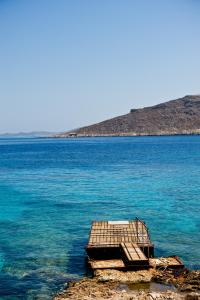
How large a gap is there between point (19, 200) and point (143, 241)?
26310 millimetres

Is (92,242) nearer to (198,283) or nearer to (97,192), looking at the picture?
(198,283)

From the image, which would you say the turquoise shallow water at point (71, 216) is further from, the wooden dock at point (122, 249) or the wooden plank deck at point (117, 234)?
the wooden plank deck at point (117, 234)

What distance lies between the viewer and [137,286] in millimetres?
23266

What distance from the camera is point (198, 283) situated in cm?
2309

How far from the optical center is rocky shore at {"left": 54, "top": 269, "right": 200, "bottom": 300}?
21.6 m

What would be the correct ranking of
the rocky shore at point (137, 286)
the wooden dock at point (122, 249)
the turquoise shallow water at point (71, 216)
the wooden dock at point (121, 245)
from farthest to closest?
the turquoise shallow water at point (71, 216), the wooden dock at point (121, 245), the wooden dock at point (122, 249), the rocky shore at point (137, 286)

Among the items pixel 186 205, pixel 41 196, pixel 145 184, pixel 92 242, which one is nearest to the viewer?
pixel 92 242

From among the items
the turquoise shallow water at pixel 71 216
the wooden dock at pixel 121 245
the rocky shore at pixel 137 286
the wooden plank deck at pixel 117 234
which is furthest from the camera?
the wooden plank deck at pixel 117 234

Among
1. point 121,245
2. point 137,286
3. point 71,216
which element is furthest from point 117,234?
point 71,216

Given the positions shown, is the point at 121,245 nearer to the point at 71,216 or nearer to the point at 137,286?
the point at 137,286

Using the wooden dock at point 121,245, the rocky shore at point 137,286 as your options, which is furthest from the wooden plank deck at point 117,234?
the rocky shore at point 137,286

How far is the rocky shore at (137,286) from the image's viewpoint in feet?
70.8

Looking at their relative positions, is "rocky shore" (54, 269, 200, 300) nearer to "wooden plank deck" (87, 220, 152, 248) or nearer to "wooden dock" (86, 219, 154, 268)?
"wooden dock" (86, 219, 154, 268)

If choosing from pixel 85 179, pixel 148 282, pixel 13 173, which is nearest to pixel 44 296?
pixel 148 282
